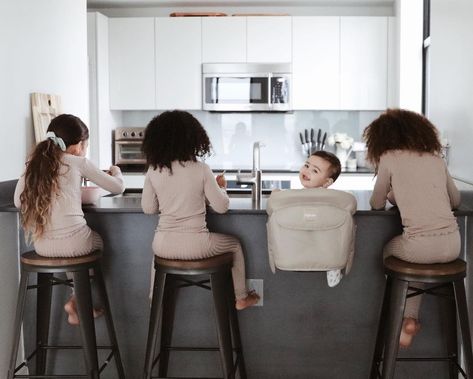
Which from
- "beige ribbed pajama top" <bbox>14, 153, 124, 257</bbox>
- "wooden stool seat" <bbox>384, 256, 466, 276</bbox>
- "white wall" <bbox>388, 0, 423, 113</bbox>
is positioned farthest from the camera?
"white wall" <bbox>388, 0, 423, 113</bbox>

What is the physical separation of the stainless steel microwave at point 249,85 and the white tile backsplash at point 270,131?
0.44 meters

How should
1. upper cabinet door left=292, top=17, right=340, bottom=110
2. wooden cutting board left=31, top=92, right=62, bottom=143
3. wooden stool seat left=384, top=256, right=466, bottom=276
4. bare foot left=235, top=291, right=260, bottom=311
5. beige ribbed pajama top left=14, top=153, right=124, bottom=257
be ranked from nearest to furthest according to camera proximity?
1. wooden stool seat left=384, top=256, right=466, bottom=276
2. beige ribbed pajama top left=14, top=153, right=124, bottom=257
3. bare foot left=235, top=291, right=260, bottom=311
4. wooden cutting board left=31, top=92, right=62, bottom=143
5. upper cabinet door left=292, top=17, right=340, bottom=110

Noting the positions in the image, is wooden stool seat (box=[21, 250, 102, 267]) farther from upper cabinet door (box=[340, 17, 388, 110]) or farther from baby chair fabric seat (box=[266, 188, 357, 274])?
upper cabinet door (box=[340, 17, 388, 110])

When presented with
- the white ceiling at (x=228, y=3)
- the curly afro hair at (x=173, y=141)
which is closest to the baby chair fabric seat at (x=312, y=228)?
the curly afro hair at (x=173, y=141)

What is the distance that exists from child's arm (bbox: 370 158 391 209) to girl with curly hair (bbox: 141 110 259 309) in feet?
2.05

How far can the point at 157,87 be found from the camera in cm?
638

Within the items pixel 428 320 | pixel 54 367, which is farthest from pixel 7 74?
pixel 428 320

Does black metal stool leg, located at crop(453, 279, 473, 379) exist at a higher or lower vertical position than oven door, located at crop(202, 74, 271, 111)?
lower

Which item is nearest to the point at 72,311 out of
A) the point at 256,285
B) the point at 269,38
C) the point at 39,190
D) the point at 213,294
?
the point at 39,190

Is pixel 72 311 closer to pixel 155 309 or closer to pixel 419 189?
pixel 155 309

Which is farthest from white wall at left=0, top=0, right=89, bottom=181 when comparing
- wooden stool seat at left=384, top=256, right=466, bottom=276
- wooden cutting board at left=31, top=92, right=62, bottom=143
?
wooden stool seat at left=384, top=256, right=466, bottom=276

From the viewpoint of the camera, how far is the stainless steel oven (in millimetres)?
6509

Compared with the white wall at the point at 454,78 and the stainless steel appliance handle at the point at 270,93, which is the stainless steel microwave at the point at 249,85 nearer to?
the stainless steel appliance handle at the point at 270,93

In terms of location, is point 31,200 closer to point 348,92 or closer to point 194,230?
point 194,230
